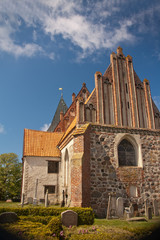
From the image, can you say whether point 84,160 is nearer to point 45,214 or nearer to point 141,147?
point 45,214

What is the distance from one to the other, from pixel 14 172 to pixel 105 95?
74.6 feet

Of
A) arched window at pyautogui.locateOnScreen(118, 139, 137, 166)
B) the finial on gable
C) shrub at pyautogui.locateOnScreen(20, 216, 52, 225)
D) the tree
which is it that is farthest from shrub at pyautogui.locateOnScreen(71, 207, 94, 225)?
the tree

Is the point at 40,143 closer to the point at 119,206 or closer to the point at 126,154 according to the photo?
the point at 126,154

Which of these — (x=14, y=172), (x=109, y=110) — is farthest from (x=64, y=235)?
(x=14, y=172)

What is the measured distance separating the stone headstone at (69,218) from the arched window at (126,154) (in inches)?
230

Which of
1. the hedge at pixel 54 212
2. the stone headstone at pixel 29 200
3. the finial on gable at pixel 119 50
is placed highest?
the finial on gable at pixel 119 50

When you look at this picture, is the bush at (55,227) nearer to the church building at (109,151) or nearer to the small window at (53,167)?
the church building at (109,151)

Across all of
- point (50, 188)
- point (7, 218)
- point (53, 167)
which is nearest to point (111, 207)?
point (7, 218)

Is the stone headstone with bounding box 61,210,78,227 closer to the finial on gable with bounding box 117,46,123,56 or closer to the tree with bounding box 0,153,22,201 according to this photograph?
the finial on gable with bounding box 117,46,123,56

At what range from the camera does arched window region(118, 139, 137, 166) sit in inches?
553

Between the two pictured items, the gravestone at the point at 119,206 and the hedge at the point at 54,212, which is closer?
the hedge at the point at 54,212

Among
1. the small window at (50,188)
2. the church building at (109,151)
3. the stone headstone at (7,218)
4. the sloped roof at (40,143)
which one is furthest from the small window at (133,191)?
the sloped roof at (40,143)

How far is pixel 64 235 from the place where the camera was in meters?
7.59

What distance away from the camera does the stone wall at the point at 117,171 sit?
41.2 feet
